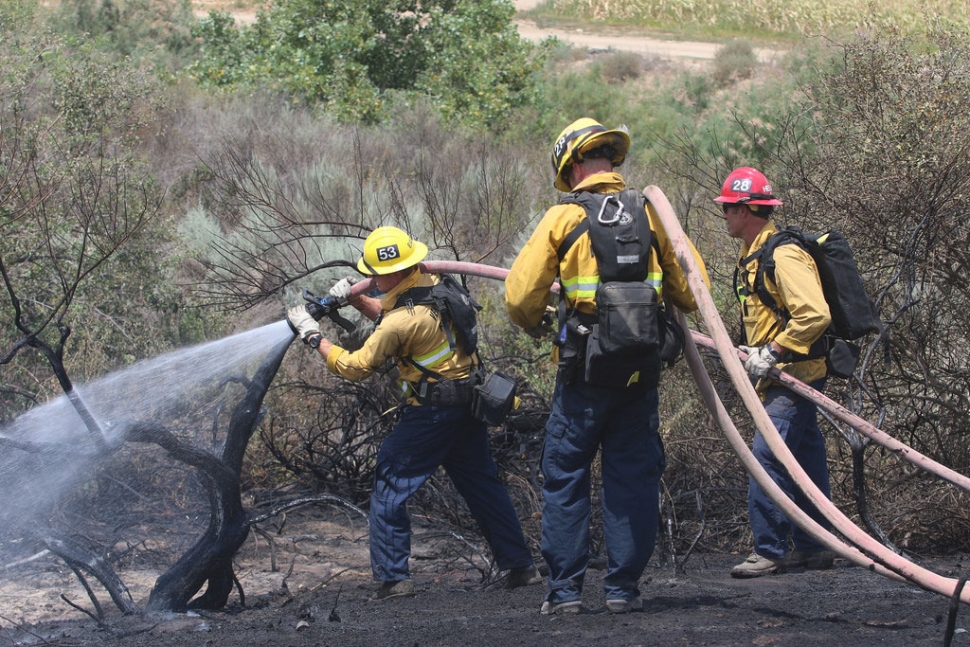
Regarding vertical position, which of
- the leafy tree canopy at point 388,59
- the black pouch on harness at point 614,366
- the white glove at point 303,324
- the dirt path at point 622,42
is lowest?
the black pouch on harness at point 614,366

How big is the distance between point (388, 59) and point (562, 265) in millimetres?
11937

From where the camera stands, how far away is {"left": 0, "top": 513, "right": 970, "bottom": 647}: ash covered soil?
161 inches

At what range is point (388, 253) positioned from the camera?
514 cm

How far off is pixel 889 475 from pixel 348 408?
379cm

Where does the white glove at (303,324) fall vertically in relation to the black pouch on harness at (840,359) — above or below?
above

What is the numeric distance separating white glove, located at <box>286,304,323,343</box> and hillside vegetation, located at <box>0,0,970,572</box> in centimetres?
110

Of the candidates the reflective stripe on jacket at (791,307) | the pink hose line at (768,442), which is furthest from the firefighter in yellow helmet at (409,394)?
the reflective stripe on jacket at (791,307)

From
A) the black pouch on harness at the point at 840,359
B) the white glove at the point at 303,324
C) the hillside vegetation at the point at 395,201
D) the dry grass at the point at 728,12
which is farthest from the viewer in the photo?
the dry grass at the point at 728,12

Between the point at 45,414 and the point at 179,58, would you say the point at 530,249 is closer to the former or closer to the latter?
the point at 45,414

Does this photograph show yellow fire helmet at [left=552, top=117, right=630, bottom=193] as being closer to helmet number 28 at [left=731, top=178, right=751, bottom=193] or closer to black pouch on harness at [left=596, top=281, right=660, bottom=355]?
black pouch on harness at [left=596, top=281, right=660, bottom=355]

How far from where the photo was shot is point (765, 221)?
17.2ft

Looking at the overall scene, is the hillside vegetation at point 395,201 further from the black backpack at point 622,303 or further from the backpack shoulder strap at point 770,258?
the black backpack at point 622,303

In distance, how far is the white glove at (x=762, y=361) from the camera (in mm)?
4914

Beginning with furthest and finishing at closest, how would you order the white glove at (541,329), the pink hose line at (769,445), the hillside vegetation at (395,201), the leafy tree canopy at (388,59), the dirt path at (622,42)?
the dirt path at (622,42)
the leafy tree canopy at (388,59)
the hillside vegetation at (395,201)
the white glove at (541,329)
the pink hose line at (769,445)
